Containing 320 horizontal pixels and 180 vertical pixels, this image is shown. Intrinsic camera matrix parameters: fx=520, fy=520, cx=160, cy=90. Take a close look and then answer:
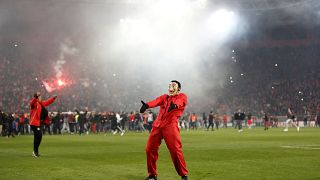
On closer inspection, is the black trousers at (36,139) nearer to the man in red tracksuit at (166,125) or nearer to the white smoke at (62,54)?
the man in red tracksuit at (166,125)

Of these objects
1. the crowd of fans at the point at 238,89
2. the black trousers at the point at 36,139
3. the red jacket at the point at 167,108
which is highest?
the crowd of fans at the point at 238,89

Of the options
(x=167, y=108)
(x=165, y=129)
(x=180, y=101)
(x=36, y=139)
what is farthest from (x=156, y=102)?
(x=36, y=139)

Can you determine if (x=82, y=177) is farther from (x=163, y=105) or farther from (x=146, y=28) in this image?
(x=146, y=28)

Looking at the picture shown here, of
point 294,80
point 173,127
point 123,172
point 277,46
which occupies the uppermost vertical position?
point 277,46

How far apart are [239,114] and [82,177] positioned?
36931 mm

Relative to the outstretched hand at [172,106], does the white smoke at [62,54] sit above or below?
above

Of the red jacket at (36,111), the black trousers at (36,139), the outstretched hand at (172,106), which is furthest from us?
the red jacket at (36,111)

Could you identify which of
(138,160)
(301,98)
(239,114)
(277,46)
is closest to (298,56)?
(277,46)

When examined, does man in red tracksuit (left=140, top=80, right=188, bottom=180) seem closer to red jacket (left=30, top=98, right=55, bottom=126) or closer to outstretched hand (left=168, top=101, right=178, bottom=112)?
outstretched hand (left=168, top=101, right=178, bottom=112)

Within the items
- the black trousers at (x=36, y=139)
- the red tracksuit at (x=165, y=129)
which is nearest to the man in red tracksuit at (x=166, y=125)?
the red tracksuit at (x=165, y=129)

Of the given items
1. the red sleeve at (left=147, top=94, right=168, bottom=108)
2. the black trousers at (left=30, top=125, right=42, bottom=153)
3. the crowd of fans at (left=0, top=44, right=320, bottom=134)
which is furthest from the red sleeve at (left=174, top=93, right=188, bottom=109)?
the crowd of fans at (left=0, top=44, right=320, bottom=134)

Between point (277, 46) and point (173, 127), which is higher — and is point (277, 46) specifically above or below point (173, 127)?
above

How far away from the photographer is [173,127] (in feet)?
37.7

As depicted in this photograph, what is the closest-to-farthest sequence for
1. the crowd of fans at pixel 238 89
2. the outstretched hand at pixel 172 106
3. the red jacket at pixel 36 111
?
Answer: 1. the outstretched hand at pixel 172 106
2. the red jacket at pixel 36 111
3. the crowd of fans at pixel 238 89
